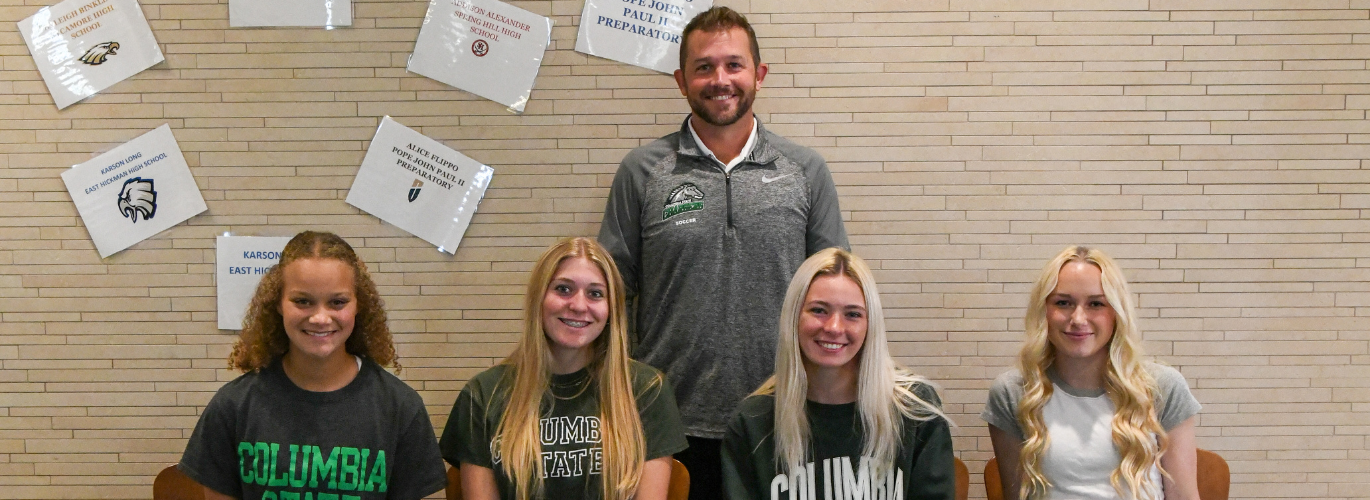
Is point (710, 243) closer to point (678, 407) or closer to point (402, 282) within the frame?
point (678, 407)

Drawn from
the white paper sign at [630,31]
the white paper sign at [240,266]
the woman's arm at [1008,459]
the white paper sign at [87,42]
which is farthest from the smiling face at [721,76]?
the white paper sign at [87,42]

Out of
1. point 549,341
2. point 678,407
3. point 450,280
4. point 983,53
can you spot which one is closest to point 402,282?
point 450,280

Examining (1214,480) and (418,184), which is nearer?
(1214,480)

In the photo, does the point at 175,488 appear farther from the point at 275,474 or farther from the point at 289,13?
the point at 289,13

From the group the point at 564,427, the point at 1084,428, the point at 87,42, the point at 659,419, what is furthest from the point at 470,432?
the point at 87,42

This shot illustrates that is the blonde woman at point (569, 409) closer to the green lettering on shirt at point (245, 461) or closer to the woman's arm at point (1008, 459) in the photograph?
the green lettering on shirt at point (245, 461)

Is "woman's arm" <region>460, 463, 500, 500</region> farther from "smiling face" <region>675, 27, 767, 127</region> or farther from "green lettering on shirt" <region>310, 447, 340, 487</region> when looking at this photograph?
"smiling face" <region>675, 27, 767, 127</region>

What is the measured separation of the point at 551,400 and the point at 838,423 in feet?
2.41

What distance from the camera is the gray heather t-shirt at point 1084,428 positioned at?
7.98 ft

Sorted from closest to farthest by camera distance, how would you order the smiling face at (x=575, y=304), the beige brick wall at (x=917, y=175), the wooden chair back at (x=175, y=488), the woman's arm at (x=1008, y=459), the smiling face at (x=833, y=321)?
the smiling face at (x=833, y=321)
the smiling face at (x=575, y=304)
the woman's arm at (x=1008, y=459)
the wooden chair back at (x=175, y=488)
the beige brick wall at (x=917, y=175)

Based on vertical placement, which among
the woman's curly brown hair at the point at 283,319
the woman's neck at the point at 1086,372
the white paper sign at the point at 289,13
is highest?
the white paper sign at the point at 289,13

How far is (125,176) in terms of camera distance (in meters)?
3.09

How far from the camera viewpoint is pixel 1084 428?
2.47 meters

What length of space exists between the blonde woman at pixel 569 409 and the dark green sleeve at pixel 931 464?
58 cm
